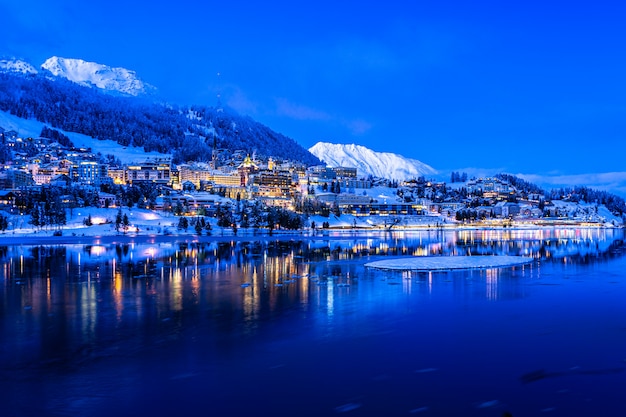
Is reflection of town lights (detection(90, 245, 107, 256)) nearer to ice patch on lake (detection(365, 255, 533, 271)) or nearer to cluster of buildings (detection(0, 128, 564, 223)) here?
ice patch on lake (detection(365, 255, 533, 271))

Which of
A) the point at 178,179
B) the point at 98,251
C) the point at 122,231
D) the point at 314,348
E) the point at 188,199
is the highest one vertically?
the point at 178,179

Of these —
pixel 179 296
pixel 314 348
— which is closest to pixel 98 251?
pixel 179 296

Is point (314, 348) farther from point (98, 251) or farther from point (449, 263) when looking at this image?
point (98, 251)

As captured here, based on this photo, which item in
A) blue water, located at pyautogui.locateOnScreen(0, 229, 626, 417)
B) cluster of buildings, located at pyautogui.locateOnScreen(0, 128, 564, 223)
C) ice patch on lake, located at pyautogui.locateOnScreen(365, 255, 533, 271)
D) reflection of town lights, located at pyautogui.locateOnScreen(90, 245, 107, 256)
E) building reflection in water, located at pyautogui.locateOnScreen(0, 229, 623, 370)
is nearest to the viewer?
blue water, located at pyautogui.locateOnScreen(0, 229, 626, 417)

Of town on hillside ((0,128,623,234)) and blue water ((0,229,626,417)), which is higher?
town on hillside ((0,128,623,234))

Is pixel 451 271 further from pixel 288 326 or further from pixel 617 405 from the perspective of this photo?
pixel 617 405

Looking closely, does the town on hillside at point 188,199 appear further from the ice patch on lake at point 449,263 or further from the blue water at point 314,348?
the blue water at point 314,348

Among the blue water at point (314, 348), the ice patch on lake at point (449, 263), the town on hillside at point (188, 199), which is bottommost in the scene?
the ice patch on lake at point (449, 263)

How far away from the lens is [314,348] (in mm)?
12117

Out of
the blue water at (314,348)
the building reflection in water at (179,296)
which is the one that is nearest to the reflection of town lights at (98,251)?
the building reflection in water at (179,296)

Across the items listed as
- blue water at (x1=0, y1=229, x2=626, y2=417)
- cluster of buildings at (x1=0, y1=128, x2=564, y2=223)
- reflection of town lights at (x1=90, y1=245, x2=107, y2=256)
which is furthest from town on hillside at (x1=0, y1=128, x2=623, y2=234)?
blue water at (x1=0, y1=229, x2=626, y2=417)

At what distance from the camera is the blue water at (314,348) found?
29.0ft

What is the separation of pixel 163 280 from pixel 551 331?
16.5m

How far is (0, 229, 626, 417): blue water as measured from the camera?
884 centimetres
